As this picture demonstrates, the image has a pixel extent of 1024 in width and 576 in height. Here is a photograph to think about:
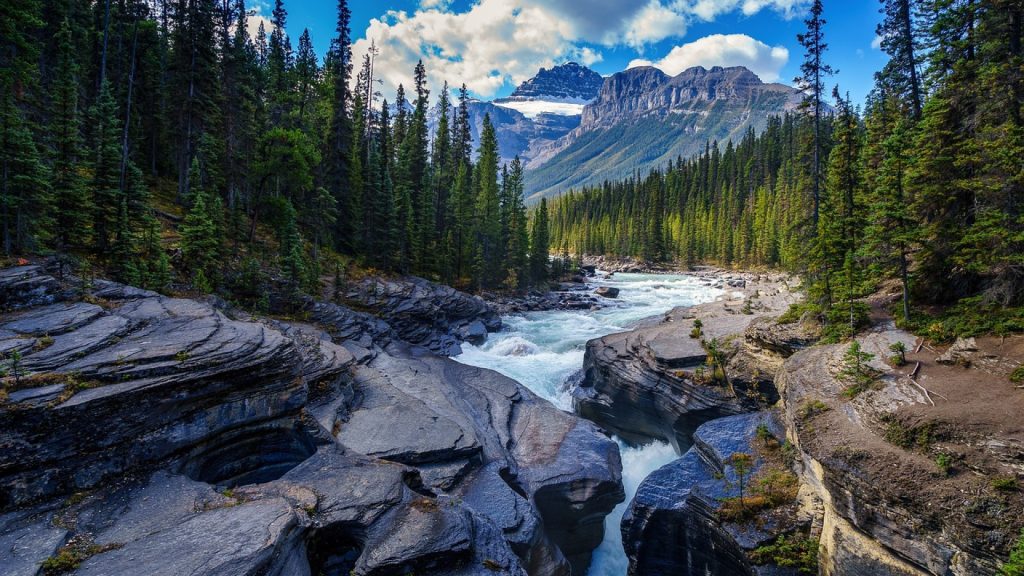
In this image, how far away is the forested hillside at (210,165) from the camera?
15.8m

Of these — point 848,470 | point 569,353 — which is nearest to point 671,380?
point 848,470

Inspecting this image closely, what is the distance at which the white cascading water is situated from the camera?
46.5 ft

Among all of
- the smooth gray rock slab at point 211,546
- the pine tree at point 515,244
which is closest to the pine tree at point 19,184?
the smooth gray rock slab at point 211,546

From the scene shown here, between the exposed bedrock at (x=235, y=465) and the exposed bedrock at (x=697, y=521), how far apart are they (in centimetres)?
158

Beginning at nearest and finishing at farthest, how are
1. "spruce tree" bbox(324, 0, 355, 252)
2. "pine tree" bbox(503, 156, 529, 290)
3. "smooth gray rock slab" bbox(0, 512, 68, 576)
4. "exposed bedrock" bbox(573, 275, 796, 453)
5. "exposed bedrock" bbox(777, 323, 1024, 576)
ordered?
"smooth gray rock slab" bbox(0, 512, 68, 576), "exposed bedrock" bbox(777, 323, 1024, 576), "exposed bedrock" bbox(573, 275, 796, 453), "spruce tree" bbox(324, 0, 355, 252), "pine tree" bbox(503, 156, 529, 290)

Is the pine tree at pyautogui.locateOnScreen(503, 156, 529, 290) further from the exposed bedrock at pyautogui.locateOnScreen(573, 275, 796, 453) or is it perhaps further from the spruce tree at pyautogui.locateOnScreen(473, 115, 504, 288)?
the exposed bedrock at pyautogui.locateOnScreen(573, 275, 796, 453)

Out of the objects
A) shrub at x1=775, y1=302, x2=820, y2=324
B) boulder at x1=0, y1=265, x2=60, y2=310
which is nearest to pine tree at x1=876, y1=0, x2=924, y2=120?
shrub at x1=775, y1=302, x2=820, y2=324

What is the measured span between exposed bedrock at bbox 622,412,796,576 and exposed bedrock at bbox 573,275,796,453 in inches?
125

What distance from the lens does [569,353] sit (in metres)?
27.2

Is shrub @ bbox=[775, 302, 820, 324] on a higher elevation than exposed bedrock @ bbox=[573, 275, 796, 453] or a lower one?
higher

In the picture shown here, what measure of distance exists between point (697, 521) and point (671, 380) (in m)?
7.76

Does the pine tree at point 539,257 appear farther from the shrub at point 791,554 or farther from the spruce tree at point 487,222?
the shrub at point 791,554

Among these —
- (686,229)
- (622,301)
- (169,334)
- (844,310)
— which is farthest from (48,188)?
(686,229)

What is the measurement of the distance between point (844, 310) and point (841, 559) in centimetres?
914
